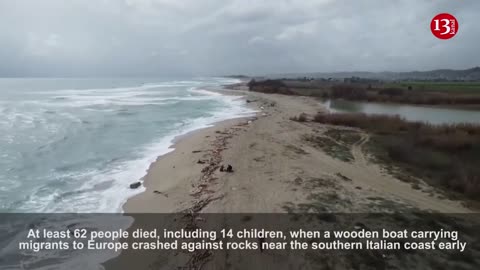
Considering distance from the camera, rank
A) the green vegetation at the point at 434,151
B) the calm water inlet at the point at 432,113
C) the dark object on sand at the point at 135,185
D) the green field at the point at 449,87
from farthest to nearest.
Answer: the green field at the point at 449,87, the calm water inlet at the point at 432,113, the dark object on sand at the point at 135,185, the green vegetation at the point at 434,151

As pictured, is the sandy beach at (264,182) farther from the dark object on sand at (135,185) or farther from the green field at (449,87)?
the green field at (449,87)

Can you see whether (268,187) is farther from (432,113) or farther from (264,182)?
(432,113)

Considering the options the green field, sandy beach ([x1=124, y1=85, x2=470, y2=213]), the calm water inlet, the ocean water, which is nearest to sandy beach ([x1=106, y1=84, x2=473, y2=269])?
sandy beach ([x1=124, y1=85, x2=470, y2=213])

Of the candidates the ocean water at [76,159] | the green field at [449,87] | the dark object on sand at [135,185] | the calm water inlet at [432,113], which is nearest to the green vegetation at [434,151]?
the calm water inlet at [432,113]

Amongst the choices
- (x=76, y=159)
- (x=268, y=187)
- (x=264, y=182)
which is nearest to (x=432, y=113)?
(x=264, y=182)

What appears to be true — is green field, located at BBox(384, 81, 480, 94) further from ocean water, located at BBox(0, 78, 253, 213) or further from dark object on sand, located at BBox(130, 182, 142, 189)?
dark object on sand, located at BBox(130, 182, 142, 189)

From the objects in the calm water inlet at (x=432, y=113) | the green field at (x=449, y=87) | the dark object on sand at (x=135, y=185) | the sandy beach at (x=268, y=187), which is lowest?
the dark object on sand at (x=135, y=185)
